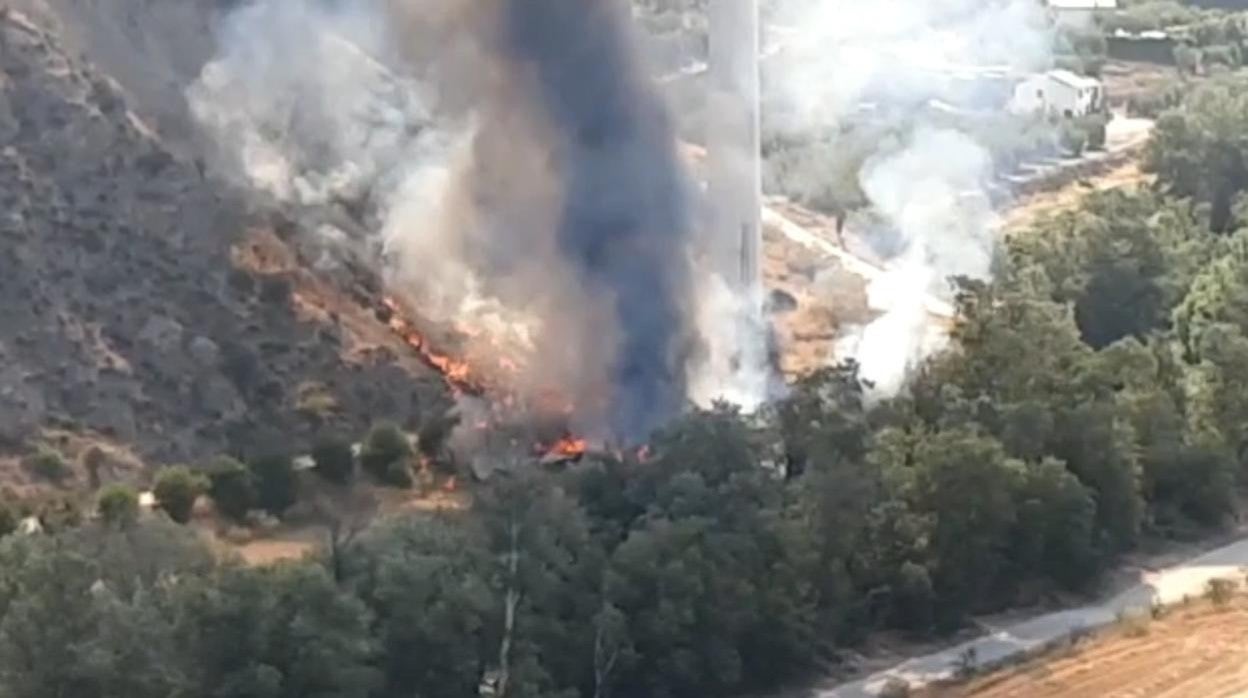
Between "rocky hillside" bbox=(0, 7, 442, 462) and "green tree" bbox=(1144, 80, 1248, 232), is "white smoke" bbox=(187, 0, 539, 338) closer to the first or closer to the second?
"rocky hillside" bbox=(0, 7, 442, 462)

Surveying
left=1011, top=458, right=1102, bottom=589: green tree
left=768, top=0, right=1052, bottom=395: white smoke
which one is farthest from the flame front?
left=768, top=0, right=1052, bottom=395: white smoke

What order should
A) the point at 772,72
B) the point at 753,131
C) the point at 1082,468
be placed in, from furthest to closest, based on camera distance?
the point at 772,72 → the point at 753,131 → the point at 1082,468

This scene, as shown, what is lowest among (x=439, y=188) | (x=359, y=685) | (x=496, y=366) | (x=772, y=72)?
(x=359, y=685)

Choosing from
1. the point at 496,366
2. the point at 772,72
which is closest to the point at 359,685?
the point at 496,366

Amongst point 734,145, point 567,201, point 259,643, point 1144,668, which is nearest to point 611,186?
point 567,201

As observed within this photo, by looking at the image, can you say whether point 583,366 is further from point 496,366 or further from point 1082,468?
point 1082,468

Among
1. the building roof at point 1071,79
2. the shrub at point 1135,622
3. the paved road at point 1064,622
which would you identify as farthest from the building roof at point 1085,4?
the shrub at point 1135,622
